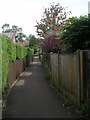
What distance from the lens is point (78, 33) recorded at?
1032cm

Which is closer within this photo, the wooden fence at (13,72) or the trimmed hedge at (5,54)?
the trimmed hedge at (5,54)

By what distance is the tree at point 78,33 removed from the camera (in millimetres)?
10367

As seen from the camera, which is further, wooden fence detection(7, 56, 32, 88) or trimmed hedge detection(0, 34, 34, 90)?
wooden fence detection(7, 56, 32, 88)

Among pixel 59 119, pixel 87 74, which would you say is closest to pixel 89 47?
pixel 87 74

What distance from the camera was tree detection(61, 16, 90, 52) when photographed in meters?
10.4

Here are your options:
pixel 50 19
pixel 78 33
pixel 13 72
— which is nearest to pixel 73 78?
pixel 78 33

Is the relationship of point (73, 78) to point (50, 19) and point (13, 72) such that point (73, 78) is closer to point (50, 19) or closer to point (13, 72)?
point (13, 72)

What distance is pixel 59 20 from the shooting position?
3988 centimetres

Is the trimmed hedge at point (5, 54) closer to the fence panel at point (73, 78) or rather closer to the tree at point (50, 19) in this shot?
the fence panel at point (73, 78)

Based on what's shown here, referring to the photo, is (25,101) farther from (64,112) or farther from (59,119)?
(59,119)

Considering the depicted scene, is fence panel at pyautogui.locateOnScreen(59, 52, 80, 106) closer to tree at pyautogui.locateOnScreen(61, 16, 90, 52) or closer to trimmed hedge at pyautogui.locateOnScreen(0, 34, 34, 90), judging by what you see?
tree at pyautogui.locateOnScreen(61, 16, 90, 52)

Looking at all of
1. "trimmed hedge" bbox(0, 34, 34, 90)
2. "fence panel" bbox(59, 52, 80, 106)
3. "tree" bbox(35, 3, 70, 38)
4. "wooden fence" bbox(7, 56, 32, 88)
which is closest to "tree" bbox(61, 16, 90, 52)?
"fence panel" bbox(59, 52, 80, 106)

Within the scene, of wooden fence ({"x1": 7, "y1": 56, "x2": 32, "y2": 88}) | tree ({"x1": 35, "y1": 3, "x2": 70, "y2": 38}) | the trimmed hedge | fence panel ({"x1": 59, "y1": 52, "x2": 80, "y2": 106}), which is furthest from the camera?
tree ({"x1": 35, "y1": 3, "x2": 70, "y2": 38})

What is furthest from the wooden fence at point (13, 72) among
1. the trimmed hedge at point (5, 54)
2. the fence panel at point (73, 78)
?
the fence panel at point (73, 78)
